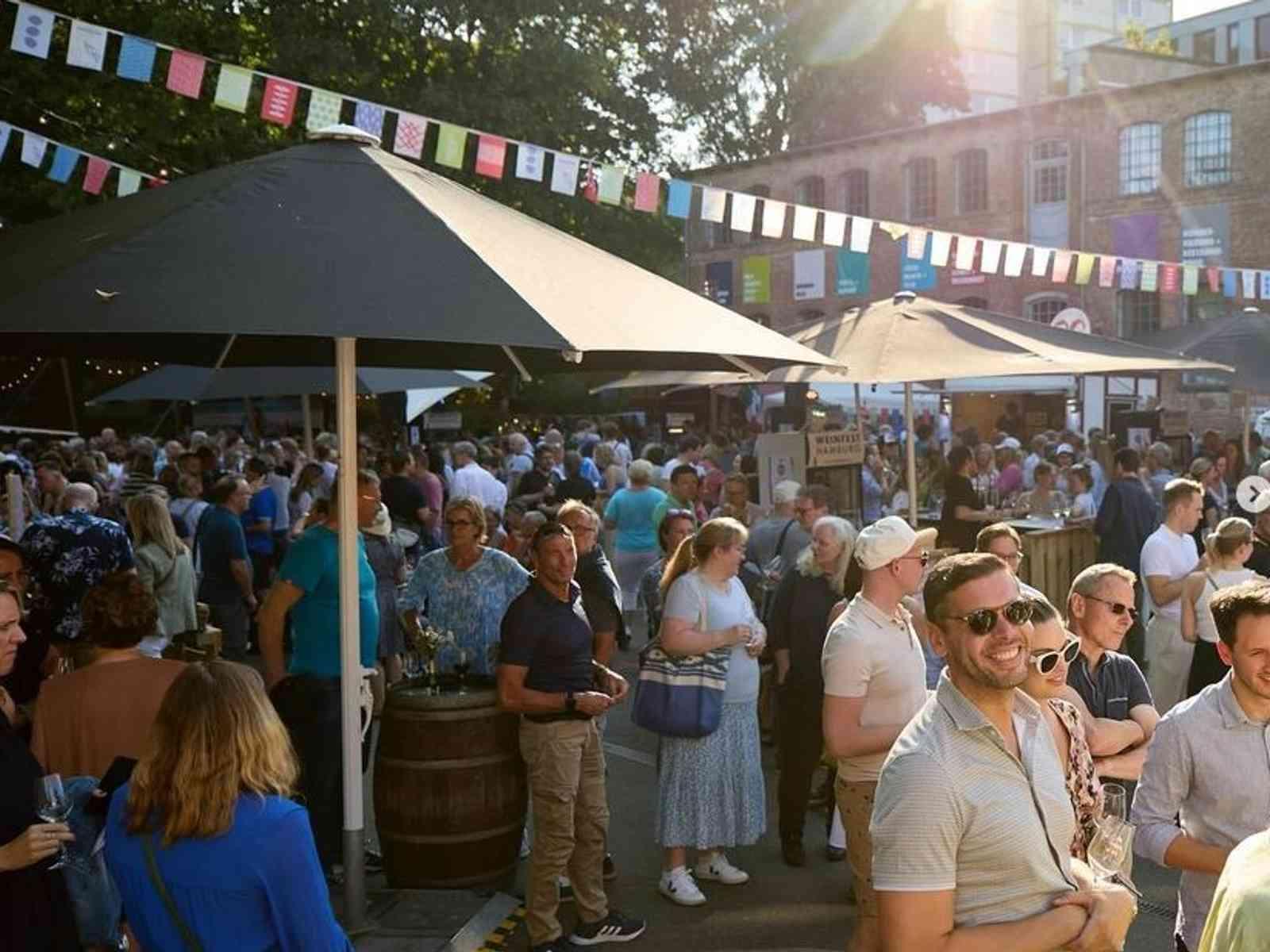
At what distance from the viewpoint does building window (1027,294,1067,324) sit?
32500mm

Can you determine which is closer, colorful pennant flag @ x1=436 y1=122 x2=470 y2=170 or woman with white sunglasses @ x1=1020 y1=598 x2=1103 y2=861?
woman with white sunglasses @ x1=1020 y1=598 x2=1103 y2=861

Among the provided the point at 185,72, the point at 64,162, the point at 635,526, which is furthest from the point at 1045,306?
the point at 185,72

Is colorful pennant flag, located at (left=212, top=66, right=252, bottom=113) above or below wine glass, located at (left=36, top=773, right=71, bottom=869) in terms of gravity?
above

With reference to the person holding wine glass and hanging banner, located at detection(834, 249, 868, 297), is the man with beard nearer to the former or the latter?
the person holding wine glass

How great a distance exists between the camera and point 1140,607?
35.3 ft

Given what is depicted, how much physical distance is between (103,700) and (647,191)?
896cm

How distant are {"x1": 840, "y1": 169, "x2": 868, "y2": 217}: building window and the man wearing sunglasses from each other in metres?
34.9

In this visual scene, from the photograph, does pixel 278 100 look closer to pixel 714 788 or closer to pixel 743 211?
pixel 743 211

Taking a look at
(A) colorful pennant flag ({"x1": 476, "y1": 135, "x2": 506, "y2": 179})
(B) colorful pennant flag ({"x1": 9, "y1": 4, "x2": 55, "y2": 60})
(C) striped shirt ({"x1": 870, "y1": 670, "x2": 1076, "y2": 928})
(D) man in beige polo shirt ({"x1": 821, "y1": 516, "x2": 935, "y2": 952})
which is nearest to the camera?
(C) striped shirt ({"x1": 870, "y1": 670, "x2": 1076, "y2": 928})

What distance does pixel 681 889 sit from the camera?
5789 millimetres

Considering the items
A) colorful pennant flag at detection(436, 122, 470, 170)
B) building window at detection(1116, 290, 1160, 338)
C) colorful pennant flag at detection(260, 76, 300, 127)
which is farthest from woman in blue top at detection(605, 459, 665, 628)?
building window at detection(1116, 290, 1160, 338)

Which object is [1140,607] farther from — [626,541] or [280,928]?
[280,928]

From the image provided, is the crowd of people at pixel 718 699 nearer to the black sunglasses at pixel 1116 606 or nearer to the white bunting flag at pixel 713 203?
the black sunglasses at pixel 1116 606

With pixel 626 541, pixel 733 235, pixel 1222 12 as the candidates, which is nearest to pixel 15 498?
pixel 626 541
